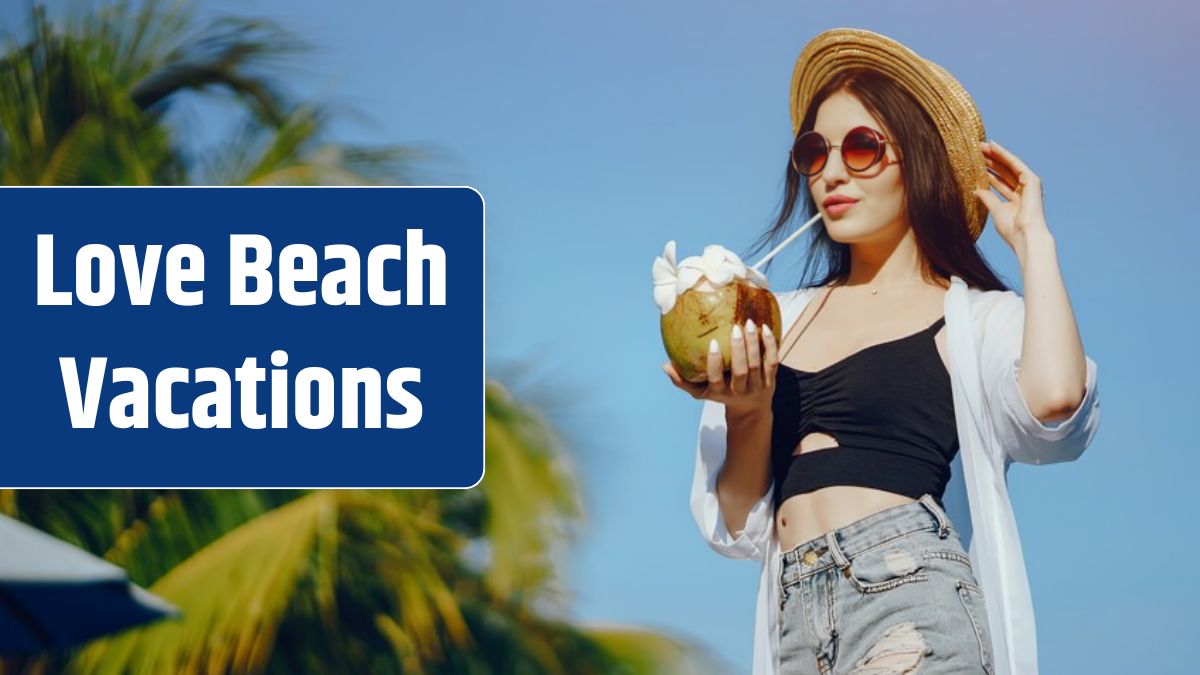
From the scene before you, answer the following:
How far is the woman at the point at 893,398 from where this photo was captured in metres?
2.69

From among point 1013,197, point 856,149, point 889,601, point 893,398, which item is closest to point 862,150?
point 856,149

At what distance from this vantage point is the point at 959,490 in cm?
290

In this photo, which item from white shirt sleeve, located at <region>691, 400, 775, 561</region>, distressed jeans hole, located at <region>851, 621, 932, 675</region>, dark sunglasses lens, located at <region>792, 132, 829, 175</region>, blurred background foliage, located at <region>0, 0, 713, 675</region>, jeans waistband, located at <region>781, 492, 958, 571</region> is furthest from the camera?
blurred background foliage, located at <region>0, 0, 713, 675</region>

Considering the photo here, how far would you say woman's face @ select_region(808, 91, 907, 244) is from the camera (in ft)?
9.94

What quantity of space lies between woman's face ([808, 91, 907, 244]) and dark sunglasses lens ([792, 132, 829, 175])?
0.01 meters

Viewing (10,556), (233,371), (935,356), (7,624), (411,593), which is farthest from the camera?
(411,593)

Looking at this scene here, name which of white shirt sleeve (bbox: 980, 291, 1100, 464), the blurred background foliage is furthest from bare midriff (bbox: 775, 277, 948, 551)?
the blurred background foliage

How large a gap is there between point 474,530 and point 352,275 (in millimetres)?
3406

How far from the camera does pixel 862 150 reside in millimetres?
3025

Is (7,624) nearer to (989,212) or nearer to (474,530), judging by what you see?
(989,212)

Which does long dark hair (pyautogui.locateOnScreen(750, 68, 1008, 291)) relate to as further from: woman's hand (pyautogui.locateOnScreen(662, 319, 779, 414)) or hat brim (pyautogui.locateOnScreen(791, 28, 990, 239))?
woman's hand (pyautogui.locateOnScreen(662, 319, 779, 414))

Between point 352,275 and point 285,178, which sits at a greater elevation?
point 285,178

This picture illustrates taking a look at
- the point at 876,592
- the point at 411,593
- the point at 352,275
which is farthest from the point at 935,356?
the point at 411,593

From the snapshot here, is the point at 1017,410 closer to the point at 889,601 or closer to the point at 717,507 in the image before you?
the point at 889,601
